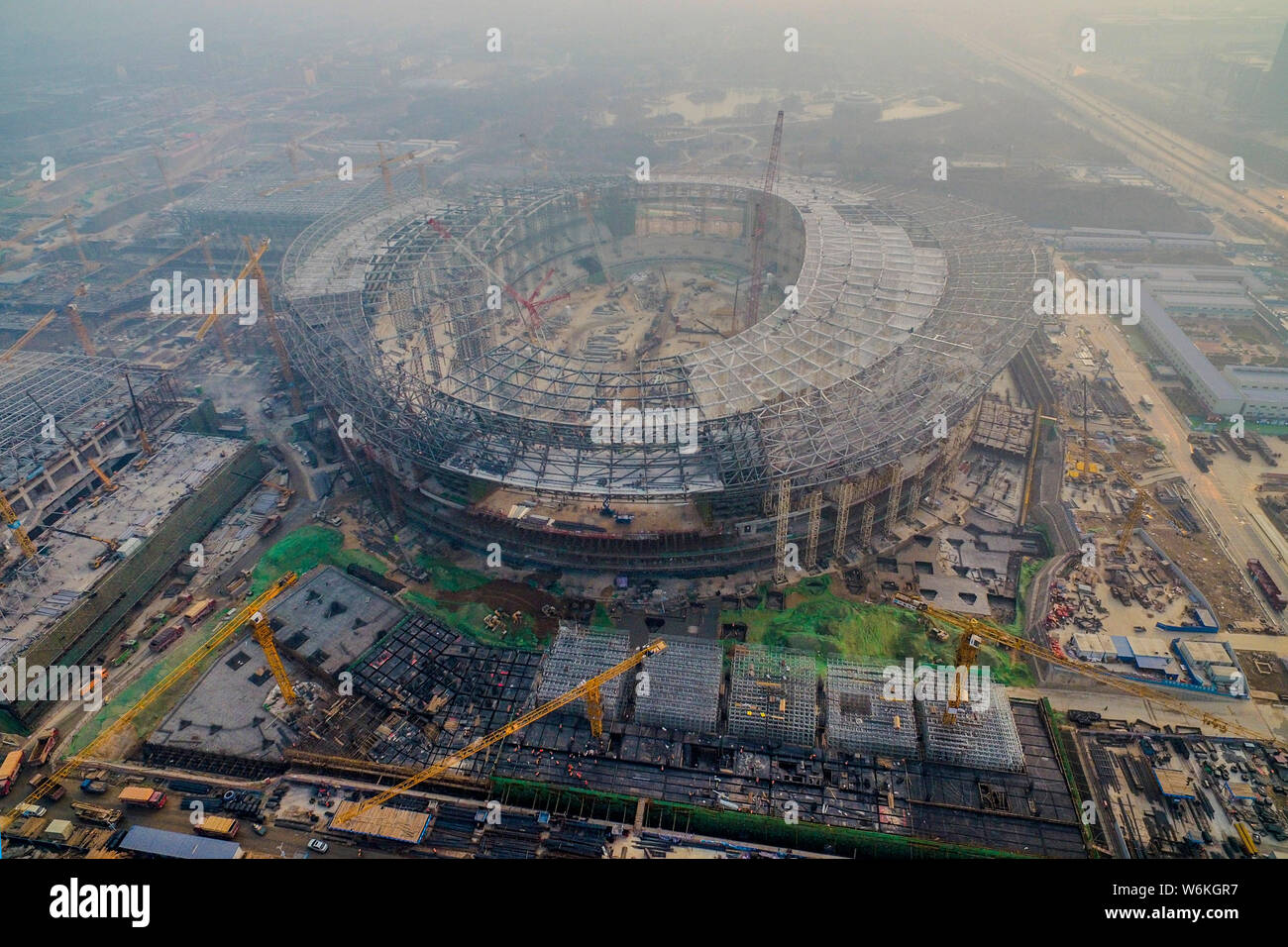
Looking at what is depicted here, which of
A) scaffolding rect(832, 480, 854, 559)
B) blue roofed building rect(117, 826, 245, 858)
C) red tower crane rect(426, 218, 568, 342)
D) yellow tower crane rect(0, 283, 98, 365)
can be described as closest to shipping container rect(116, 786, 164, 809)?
blue roofed building rect(117, 826, 245, 858)

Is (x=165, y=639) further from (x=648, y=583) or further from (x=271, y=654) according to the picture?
(x=648, y=583)

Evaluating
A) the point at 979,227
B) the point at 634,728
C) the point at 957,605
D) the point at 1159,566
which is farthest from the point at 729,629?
the point at 979,227

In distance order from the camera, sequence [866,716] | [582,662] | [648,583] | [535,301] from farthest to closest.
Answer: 1. [535,301]
2. [648,583]
3. [582,662]
4. [866,716]

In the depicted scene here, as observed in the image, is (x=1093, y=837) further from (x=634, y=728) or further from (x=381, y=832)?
(x=381, y=832)

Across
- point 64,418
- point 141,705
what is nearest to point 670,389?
point 141,705

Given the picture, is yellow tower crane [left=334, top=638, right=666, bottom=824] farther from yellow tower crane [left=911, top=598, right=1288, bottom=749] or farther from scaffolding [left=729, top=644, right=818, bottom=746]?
yellow tower crane [left=911, top=598, right=1288, bottom=749]

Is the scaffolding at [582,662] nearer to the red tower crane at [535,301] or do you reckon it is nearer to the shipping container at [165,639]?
the shipping container at [165,639]

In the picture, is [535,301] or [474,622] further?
[535,301]

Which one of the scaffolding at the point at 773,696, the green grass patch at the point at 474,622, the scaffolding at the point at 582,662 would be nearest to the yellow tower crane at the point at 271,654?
the green grass patch at the point at 474,622
